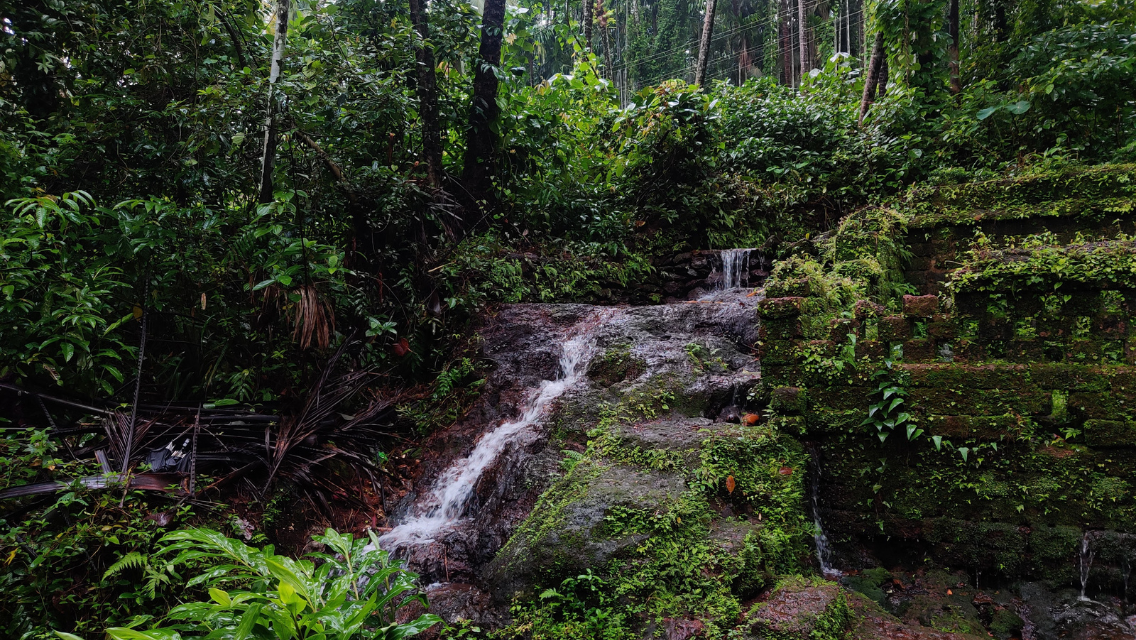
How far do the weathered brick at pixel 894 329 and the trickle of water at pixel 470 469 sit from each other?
2.66 m

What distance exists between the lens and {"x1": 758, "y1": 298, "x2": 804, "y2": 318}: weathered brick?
3803 millimetres

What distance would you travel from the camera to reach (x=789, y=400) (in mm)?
3723

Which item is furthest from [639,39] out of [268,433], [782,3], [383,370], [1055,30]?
[268,433]

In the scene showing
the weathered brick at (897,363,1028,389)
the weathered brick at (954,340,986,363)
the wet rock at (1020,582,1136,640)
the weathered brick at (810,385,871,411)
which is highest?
the weathered brick at (954,340,986,363)

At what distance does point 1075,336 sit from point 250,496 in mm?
5401

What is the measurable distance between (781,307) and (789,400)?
0.65 meters

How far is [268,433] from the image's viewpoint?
4.16 meters

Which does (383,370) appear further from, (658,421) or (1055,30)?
(1055,30)

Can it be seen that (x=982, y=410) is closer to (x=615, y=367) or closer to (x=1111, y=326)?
(x=1111, y=326)

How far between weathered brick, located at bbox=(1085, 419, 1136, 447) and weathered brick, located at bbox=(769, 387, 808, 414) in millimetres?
1444

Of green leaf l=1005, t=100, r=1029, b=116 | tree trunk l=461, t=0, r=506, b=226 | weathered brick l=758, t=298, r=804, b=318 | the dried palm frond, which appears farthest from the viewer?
tree trunk l=461, t=0, r=506, b=226

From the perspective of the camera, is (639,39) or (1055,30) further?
(639,39)

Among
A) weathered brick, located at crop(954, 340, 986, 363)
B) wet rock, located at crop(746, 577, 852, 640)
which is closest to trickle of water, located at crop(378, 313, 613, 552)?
wet rock, located at crop(746, 577, 852, 640)

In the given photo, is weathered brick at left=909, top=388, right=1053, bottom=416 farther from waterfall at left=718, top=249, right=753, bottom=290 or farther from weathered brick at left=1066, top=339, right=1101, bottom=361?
waterfall at left=718, top=249, right=753, bottom=290
